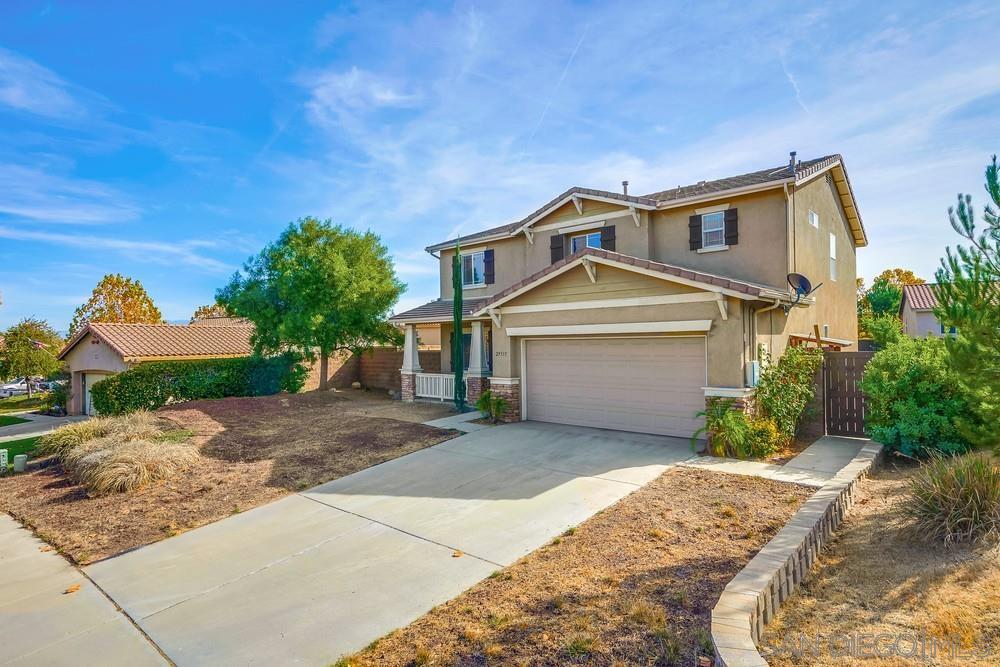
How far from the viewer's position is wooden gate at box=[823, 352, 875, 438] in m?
10.8

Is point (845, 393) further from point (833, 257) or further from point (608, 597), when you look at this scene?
point (608, 597)

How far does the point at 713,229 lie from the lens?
13461mm

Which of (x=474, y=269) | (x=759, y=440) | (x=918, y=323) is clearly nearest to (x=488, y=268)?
(x=474, y=269)

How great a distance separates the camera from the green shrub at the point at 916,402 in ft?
26.7

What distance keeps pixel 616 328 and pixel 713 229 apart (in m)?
4.85

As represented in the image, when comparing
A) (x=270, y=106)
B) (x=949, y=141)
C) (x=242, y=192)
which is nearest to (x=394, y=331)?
(x=242, y=192)

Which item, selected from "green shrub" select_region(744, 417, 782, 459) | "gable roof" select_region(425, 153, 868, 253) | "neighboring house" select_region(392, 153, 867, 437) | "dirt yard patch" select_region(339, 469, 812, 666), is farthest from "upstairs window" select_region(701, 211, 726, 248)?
"dirt yard patch" select_region(339, 469, 812, 666)

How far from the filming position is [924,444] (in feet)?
27.4

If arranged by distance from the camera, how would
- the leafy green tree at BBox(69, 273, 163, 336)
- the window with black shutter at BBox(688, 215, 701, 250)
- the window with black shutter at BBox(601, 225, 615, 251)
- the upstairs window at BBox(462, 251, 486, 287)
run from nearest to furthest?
the window with black shutter at BBox(688, 215, 701, 250) → the window with black shutter at BBox(601, 225, 615, 251) → the upstairs window at BBox(462, 251, 486, 287) → the leafy green tree at BBox(69, 273, 163, 336)

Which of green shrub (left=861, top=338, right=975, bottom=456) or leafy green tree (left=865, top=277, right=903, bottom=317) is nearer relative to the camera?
green shrub (left=861, top=338, right=975, bottom=456)

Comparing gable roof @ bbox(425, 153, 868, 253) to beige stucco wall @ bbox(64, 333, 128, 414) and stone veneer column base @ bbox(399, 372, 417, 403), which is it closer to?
stone veneer column base @ bbox(399, 372, 417, 403)

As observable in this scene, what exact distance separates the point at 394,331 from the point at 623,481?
14.5 metres

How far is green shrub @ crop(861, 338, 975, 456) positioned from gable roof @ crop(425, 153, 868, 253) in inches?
198

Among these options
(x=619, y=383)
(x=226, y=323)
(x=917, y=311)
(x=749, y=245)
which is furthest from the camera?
(x=226, y=323)
